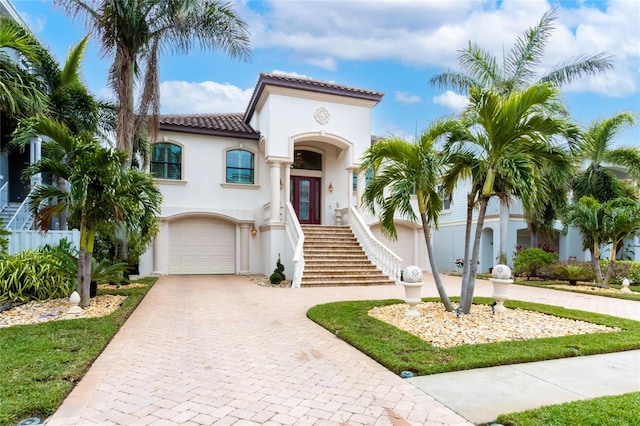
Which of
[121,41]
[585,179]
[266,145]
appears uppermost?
[121,41]

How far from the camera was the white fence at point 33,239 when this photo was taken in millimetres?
10633

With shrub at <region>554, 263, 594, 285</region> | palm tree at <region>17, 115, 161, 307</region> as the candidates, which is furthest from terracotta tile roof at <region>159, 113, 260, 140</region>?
shrub at <region>554, 263, 594, 285</region>

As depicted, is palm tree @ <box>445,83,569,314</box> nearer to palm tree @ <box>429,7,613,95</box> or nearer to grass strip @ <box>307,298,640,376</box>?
grass strip @ <box>307,298,640,376</box>

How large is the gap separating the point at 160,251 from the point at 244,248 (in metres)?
3.48

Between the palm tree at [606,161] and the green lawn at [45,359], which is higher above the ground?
the palm tree at [606,161]

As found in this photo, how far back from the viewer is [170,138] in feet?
53.5

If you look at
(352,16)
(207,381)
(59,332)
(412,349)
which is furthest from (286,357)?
(352,16)

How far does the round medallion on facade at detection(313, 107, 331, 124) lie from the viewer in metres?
16.2

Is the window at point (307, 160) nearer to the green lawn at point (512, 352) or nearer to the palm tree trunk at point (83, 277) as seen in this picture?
the palm tree trunk at point (83, 277)

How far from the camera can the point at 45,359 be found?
4789mm

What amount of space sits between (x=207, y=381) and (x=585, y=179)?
1749 centimetres

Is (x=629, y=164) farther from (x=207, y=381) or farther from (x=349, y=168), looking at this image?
(x=207, y=381)

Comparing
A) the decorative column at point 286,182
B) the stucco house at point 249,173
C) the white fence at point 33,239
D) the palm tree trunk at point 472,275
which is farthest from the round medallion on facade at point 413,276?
the white fence at point 33,239

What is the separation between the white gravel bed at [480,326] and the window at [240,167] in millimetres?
11112
